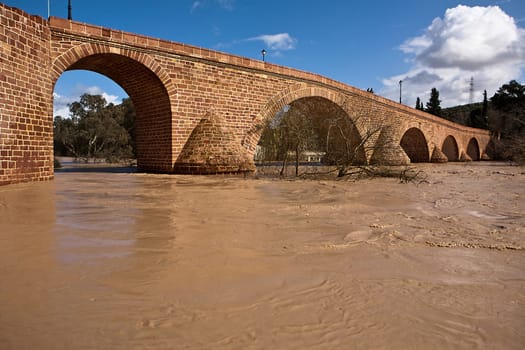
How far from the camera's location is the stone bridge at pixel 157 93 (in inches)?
306

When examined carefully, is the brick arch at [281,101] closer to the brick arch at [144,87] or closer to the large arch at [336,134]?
the large arch at [336,134]

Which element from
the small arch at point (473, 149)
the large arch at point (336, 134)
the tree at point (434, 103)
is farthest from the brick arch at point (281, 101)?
the tree at point (434, 103)

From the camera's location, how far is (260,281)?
1.97 meters

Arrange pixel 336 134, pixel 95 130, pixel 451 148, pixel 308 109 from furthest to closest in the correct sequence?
pixel 451 148 < pixel 95 130 < pixel 308 109 < pixel 336 134

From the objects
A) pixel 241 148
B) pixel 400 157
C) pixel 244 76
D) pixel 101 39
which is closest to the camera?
pixel 101 39

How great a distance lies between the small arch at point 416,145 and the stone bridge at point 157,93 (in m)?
13.4

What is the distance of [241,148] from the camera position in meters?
11.9

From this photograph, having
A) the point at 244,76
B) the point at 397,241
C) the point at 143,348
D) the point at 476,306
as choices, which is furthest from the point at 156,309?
the point at 244,76

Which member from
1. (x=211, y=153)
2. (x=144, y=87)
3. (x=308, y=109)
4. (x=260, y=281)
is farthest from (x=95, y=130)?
(x=260, y=281)

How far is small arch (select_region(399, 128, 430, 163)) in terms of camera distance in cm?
2733

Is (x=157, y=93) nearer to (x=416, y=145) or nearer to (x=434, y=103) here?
(x=416, y=145)

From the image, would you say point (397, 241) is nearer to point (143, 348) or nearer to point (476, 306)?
point (476, 306)

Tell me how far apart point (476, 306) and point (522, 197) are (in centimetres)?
545

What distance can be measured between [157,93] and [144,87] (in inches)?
21.9
